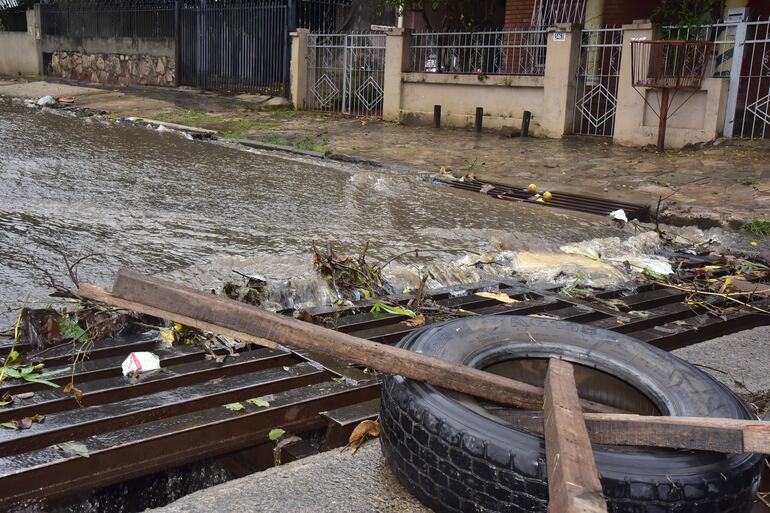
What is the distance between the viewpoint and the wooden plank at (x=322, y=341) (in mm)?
2307

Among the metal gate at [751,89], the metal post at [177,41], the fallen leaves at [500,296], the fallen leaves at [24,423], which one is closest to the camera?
the fallen leaves at [24,423]

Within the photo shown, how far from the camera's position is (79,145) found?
10.6 m

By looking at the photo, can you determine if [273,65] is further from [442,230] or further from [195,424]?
[195,424]

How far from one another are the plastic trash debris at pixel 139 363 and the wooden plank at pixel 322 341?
3.14ft

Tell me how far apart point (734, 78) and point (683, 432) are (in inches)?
425

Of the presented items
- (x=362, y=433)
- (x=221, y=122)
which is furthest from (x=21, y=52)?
(x=362, y=433)

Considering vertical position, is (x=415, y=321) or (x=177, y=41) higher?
(x=177, y=41)

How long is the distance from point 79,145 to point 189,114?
5.65 meters

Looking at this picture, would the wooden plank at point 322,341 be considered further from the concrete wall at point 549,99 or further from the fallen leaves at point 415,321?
the concrete wall at point 549,99

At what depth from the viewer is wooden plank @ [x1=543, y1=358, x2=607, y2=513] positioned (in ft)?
5.61

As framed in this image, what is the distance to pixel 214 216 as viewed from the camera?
6586mm

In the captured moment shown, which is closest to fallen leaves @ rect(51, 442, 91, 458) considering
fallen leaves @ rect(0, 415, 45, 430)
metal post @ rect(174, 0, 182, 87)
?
fallen leaves @ rect(0, 415, 45, 430)

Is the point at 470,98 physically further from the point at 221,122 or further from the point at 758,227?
the point at 758,227

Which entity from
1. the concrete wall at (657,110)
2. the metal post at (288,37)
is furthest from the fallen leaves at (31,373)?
the metal post at (288,37)
